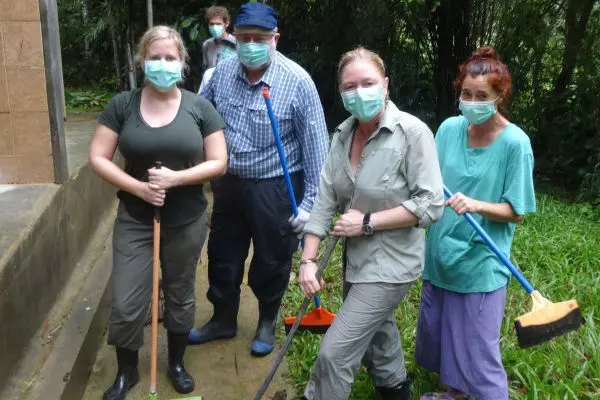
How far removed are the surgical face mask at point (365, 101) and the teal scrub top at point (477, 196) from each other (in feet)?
1.66

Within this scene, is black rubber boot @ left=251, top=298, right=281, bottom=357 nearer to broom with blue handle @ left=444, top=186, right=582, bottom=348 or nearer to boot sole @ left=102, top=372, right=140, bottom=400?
boot sole @ left=102, top=372, right=140, bottom=400

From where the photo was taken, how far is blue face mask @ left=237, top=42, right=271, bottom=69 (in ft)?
9.98

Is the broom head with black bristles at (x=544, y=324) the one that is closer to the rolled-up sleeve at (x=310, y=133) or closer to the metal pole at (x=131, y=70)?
the rolled-up sleeve at (x=310, y=133)

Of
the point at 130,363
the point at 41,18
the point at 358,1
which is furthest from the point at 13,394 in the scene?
the point at 358,1

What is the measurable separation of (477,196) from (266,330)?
62.4 inches

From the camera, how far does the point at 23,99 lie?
3650 mm

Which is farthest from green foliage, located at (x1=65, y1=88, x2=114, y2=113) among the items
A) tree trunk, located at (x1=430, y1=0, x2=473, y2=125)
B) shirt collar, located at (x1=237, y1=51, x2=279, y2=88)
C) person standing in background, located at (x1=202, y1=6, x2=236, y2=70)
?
shirt collar, located at (x1=237, y1=51, x2=279, y2=88)

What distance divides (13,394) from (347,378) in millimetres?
1535

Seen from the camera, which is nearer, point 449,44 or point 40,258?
point 40,258

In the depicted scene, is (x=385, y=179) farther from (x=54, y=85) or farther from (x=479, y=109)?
(x=54, y=85)

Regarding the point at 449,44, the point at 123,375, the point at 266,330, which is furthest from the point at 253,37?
the point at 449,44

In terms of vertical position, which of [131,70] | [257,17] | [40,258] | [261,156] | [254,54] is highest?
[257,17]

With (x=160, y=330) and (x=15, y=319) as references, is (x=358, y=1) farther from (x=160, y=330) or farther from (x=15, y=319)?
(x=15, y=319)

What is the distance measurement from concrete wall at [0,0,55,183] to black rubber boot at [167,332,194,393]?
143 cm
